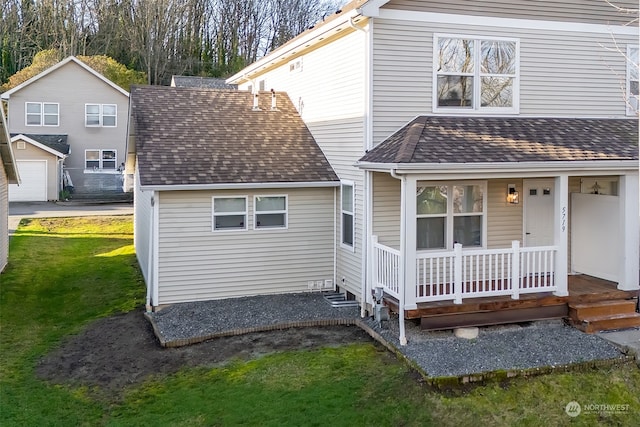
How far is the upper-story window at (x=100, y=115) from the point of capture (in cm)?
3394

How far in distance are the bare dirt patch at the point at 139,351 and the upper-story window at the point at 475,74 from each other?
504 centimetres

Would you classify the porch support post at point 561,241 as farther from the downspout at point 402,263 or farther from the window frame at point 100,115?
the window frame at point 100,115

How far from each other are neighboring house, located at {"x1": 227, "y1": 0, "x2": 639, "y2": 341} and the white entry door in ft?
0.08

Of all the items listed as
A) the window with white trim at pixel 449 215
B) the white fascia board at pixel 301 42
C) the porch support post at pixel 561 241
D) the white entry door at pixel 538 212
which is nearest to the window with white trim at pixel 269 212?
the window with white trim at pixel 449 215

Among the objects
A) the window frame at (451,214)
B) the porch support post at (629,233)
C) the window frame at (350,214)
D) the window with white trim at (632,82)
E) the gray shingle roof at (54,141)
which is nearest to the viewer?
the porch support post at (629,233)

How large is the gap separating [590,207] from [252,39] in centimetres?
4407

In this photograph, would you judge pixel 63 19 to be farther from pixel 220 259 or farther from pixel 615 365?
pixel 615 365

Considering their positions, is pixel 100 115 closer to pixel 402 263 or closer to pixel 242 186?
pixel 242 186

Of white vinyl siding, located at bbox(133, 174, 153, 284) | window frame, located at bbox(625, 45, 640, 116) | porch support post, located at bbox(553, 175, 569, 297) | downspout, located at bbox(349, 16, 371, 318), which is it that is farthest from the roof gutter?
white vinyl siding, located at bbox(133, 174, 153, 284)

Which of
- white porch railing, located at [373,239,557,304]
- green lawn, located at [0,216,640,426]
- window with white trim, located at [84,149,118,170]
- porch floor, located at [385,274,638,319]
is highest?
window with white trim, located at [84,149,118,170]

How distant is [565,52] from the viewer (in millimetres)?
12227

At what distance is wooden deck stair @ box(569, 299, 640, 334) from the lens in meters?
10.1

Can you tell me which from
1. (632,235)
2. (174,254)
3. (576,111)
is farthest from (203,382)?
(576,111)

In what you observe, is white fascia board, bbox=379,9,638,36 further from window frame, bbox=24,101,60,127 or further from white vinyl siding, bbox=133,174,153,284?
window frame, bbox=24,101,60,127
